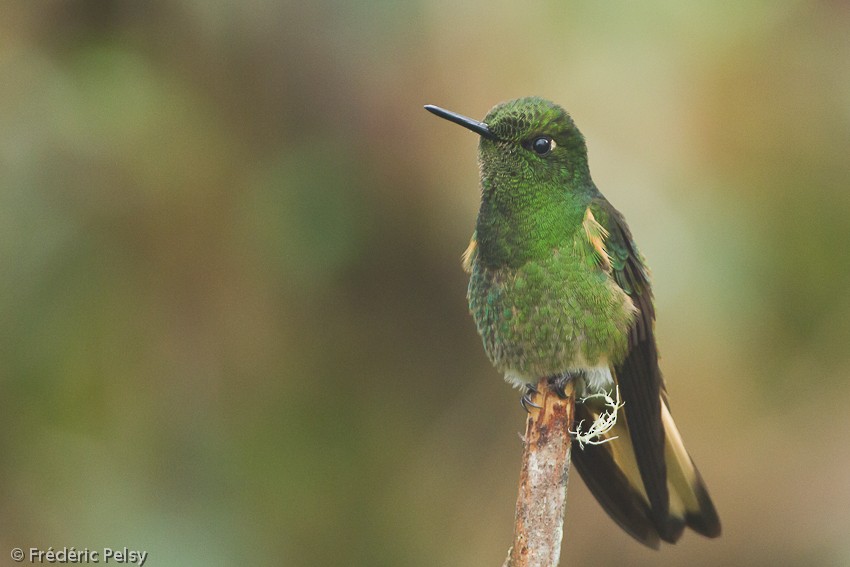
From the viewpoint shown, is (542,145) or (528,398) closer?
(542,145)

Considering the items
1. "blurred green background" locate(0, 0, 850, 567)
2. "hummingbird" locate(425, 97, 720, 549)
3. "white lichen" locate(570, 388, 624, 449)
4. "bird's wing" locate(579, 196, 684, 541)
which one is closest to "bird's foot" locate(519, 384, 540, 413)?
"hummingbird" locate(425, 97, 720, 549)

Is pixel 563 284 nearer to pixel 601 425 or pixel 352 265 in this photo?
pixel 601 425

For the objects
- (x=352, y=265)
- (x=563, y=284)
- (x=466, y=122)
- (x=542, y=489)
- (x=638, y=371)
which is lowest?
(x=542, y=489)

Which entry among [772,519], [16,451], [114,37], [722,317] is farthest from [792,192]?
[16,451]

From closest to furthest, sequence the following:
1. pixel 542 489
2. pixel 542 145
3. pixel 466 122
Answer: pixel 542 489, pixel 466 122, pixel 542 145

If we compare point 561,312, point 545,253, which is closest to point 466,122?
point 545,253

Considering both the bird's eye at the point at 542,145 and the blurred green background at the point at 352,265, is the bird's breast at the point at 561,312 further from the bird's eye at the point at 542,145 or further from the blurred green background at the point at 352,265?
the blurred green background at the point at 352,265
